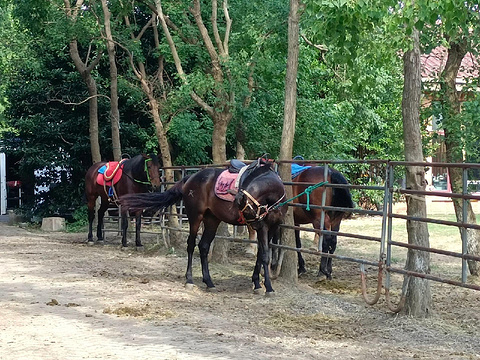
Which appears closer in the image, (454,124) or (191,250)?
(191,250)

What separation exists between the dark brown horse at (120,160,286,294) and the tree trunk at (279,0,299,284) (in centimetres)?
42

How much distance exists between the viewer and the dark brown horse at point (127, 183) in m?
15.4

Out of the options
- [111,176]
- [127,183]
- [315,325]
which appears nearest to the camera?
[315,325]

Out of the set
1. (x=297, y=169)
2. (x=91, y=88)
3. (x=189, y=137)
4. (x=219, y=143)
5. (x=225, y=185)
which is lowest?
(x=225, y=185)

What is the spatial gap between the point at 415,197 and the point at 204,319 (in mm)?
2732

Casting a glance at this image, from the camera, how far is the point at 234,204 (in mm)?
10258

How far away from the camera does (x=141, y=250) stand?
15492 mm

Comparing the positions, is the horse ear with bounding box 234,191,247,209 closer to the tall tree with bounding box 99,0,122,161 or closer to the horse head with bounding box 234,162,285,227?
the horse head with bounding box 234,162,285,227

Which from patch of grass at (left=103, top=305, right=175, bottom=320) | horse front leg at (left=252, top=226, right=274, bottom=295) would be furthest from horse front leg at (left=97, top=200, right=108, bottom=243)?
patch of grass at (left=103, top=305, right=175, bottom=320)

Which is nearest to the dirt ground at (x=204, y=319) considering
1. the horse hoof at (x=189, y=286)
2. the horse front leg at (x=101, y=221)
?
the horse hoof at (x=189, y=286)

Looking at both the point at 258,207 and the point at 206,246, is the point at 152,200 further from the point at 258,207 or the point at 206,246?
the point at 258,207

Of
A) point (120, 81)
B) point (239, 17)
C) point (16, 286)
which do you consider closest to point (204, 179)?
point (16, 286)

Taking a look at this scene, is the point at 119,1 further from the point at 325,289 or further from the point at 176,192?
the point at 325,289

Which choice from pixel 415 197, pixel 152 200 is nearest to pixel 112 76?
pixel 152 200
